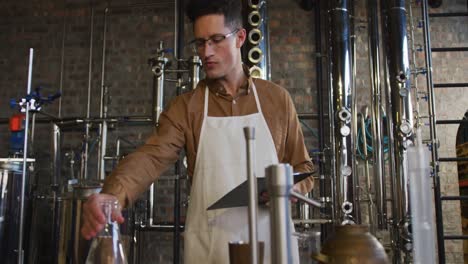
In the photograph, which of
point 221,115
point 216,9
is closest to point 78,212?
point 221,115

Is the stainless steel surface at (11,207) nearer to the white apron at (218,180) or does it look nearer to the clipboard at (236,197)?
the white apron at (218,180)

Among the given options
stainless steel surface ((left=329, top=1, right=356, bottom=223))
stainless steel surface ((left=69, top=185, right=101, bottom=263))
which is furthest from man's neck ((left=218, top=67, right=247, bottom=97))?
stainless steel surface ((left=69, top=185, right=101, bottom=263))

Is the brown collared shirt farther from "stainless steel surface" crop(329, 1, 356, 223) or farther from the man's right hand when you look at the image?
"stainless steel surface" crop(329, 1, 356, 223)

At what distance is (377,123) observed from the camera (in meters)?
3.81

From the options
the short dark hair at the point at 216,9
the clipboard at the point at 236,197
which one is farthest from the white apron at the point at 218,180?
the clipboard at the point at 236,197

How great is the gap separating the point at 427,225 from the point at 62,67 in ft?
16.0

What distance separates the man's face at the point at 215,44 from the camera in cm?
189

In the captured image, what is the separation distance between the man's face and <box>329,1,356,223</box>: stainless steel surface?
1.83 metres

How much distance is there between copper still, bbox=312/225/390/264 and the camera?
710mm

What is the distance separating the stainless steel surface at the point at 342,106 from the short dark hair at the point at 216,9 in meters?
1.83

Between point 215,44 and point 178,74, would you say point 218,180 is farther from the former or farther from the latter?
point 178,74

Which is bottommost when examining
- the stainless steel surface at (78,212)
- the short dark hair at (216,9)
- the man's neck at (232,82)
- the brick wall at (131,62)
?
the stainless steel surface at (78,212)

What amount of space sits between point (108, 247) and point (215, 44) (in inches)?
45.2

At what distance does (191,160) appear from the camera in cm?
200
